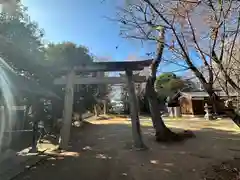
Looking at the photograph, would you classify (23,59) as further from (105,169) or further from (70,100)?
(105,169)

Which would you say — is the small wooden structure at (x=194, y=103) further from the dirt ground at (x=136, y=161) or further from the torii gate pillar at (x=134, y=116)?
the torii gate pillar at (x=134, y=116)

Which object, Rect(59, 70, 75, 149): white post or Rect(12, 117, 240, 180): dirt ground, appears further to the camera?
Rect(59, 70, 75, 149): white post

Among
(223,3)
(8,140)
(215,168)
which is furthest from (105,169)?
(223,3)

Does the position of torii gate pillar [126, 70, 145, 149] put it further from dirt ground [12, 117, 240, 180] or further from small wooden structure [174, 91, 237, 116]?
small wooden structure [174, 91, 237, 116]

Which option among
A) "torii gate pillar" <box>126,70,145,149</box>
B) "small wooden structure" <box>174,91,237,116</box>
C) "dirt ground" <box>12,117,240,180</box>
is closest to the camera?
"dirt ground" <box>12,117,240,180</box>

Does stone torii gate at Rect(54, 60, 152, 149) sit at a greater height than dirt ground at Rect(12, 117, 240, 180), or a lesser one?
greater

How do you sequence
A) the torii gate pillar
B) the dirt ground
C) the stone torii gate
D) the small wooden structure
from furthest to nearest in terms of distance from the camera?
the small wooden structure < the stone torii gate < the torii gate pillar < the dirt ground

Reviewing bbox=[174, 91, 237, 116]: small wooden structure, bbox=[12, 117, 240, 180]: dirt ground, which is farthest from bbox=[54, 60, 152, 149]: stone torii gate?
bbox=[174, 91, 237, 116]: small wooden structure

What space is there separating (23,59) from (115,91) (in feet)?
88.2

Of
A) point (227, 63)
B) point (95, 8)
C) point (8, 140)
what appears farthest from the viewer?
point (8, 140)

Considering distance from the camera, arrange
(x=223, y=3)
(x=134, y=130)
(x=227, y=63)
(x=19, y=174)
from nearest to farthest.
Answer: (x=223, y=3) → (x=227, y=63) → (x=19, y=174) → (x=134, y=130)

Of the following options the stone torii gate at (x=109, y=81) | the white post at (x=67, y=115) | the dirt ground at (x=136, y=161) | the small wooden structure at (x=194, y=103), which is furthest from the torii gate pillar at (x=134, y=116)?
the small wooden structure at (x=194, y=103)

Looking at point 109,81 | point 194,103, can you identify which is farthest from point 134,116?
point 194,103

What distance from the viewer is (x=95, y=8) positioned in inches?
237
